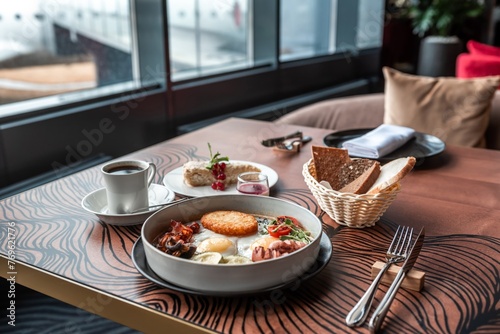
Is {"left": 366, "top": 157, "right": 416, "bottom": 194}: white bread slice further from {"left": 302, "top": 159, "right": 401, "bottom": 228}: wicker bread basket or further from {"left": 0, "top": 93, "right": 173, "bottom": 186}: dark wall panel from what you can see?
{"left": 0, "top": 93, "right": 173, "bottom": 186}: dark wall panel

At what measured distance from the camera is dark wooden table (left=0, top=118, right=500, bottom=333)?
0.79 metres

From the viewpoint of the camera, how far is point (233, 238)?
99cm

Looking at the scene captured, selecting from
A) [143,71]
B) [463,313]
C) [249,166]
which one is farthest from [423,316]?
[143,71]

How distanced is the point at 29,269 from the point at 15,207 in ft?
1.08

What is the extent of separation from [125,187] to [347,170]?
51cm

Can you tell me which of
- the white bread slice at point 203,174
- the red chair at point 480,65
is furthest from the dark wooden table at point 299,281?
the red chair at point 480,65

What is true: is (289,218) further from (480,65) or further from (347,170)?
(480,65)

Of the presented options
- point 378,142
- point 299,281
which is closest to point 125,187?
point 299,281

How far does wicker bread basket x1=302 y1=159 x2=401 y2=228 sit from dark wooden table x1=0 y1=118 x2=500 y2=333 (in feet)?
0.08

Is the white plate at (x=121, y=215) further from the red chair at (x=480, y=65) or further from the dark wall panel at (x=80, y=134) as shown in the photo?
the red chair at (x=480, y=65)

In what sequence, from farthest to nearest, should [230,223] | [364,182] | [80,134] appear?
[80,134], [364,182], [230,223]

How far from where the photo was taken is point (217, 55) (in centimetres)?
341

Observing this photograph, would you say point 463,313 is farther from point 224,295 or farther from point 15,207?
point 15,207

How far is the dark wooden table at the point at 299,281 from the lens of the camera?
0.79 m
